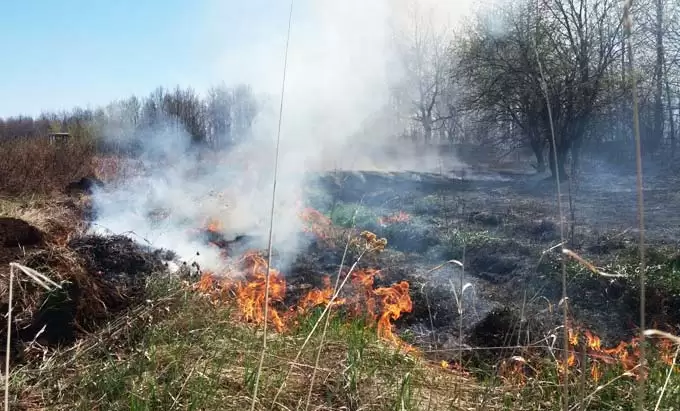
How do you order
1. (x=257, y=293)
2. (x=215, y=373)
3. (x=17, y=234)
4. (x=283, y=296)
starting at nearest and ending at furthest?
(x=215, y=373) → (x=17, y=234) → (x=257, y=293) → (x=283, y=296)

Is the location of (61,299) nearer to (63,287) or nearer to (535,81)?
(63,287)

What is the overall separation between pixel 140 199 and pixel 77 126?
432 inches

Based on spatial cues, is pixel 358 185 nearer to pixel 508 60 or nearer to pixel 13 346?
pixel 508 60

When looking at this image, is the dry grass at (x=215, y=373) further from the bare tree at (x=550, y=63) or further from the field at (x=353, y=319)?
the bare tree at (x=550, y=63)

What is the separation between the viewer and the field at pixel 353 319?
2592mm

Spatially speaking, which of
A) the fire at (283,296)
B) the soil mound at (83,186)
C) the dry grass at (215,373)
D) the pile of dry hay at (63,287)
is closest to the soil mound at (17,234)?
the pile of dry hay at (63,287)

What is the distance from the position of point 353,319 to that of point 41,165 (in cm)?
1092

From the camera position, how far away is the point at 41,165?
1232 centimetres

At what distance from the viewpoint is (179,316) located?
3551mm

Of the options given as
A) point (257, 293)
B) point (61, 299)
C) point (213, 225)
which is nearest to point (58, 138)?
point (213, 225)

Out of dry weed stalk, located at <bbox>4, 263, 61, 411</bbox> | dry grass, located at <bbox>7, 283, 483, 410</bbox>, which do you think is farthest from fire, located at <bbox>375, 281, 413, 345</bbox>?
dry weed stalk, located at <bbox>4, 263, 61, 411</bbox>

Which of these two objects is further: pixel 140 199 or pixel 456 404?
pixel 140 199

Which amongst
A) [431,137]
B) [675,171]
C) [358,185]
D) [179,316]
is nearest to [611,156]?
[675,171]

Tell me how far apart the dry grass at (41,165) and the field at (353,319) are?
0.69ft
